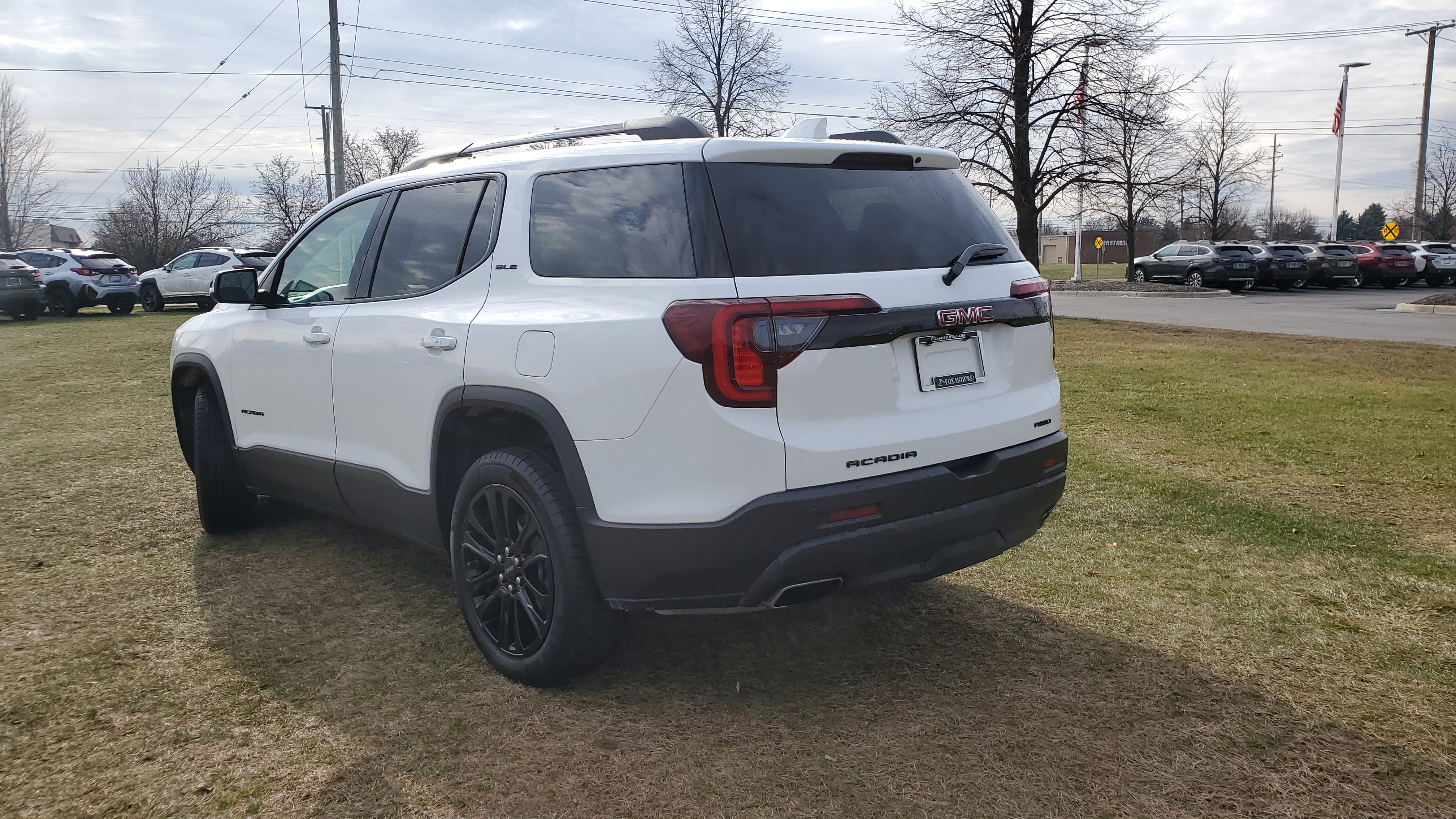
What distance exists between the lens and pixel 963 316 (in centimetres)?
323

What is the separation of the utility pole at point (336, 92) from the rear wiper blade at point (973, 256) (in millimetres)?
28098

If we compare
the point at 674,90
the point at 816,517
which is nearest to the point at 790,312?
the point at 816,517

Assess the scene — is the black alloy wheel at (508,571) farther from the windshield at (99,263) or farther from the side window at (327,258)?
the windshield at (99,263)

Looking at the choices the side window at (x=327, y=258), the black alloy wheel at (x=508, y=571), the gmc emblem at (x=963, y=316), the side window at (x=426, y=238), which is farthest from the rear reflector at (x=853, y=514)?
the side window at (x=327, y=258)

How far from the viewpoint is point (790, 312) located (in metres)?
2.88

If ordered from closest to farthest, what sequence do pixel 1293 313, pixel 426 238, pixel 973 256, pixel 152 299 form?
pixel 973 256, pixel 426 238, pixel 1293 313, pixel 152 299

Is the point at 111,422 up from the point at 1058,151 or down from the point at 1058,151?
down

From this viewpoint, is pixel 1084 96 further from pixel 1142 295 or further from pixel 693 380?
pixel 693 380

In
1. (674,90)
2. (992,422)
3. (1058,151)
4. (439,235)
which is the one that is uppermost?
(674,90)

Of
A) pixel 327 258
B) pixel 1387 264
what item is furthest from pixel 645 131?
pixel 1387 264

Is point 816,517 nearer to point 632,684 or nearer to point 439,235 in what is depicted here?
point 632,684

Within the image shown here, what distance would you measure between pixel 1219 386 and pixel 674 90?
1429 inches

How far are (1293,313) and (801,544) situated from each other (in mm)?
21750

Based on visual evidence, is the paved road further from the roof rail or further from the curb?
the roof rail
